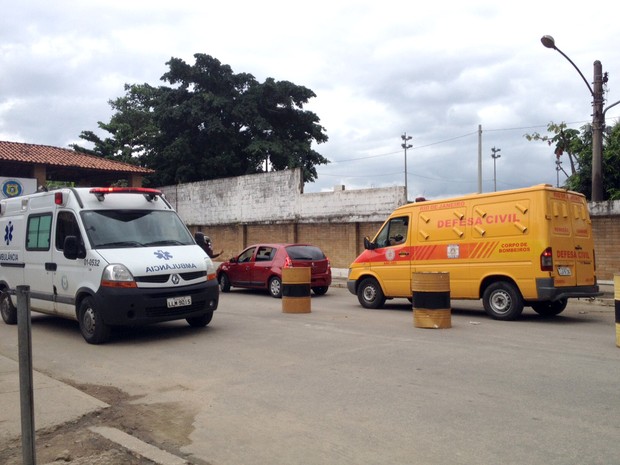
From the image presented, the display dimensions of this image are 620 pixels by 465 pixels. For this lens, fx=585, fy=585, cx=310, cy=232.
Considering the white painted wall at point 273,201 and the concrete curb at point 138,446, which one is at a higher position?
the white painted wall at point 273,201

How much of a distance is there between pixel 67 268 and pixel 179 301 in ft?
6.65

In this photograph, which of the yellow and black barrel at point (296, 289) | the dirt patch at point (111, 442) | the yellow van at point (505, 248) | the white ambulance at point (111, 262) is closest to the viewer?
the dirt patch at point (111, 442)

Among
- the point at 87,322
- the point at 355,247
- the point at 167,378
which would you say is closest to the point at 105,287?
the point at 87,322

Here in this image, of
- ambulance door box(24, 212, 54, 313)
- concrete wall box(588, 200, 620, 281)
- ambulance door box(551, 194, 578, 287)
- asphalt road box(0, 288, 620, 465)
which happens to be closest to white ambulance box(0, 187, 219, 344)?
ambulance door box(24, 212, 54, 313)

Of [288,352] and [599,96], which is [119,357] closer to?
[288,352]

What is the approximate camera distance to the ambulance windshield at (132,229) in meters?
9.25

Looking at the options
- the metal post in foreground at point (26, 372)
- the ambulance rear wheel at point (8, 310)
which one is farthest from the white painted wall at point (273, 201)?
the metal post in foreground at point (26, 372)

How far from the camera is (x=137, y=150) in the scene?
A: 43.6 meters

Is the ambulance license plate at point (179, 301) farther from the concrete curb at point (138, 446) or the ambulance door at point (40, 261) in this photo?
the concrete curb at point (138, 446)

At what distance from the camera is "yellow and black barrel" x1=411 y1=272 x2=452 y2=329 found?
994 cm

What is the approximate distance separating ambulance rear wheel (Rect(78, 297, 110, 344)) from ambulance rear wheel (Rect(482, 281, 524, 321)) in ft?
22.8

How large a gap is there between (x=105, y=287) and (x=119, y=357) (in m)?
1.14

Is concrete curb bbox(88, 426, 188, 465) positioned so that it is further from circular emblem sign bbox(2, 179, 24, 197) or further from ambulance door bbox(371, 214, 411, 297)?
circular emblem sign bbox(2, 179, 24, 197)

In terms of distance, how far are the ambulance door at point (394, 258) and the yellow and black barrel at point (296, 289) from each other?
73.8 inches
